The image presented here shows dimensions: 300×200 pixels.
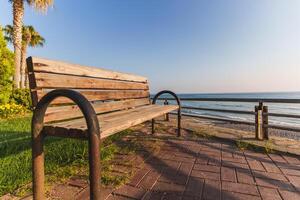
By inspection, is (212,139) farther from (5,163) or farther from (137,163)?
(5,163)

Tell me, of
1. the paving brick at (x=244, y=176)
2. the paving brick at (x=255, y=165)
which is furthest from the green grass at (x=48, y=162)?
the paving brick at (x=255, y=165)

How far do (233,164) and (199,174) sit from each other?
0.62m

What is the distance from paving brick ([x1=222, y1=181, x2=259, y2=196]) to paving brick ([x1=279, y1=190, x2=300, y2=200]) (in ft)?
0.73

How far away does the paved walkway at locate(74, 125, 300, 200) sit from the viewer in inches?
74.6

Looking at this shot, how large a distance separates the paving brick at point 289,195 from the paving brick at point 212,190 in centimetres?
55

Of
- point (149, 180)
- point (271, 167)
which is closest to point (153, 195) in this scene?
point (149, 180)

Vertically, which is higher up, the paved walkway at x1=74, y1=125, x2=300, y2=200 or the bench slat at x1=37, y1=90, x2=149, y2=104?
the bench slat at x1=37, y1=90, x2=149, y2=104

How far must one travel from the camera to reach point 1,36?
8430 millimetres

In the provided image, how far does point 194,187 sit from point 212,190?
168 millimetres

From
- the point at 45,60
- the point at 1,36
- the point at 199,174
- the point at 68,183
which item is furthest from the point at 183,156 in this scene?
the point at 1,36

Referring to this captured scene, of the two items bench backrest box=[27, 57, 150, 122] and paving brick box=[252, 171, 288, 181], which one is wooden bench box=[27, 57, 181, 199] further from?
paving brick box=[252, 171, 288, 181]

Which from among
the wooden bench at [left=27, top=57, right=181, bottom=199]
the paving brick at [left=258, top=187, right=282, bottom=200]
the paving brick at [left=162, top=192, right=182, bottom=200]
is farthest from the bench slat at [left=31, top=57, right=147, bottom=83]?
the paving brick at [left=258, top=187, right=282, bottom=200]

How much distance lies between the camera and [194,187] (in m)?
2.03

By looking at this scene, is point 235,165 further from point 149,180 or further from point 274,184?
point 149,180
